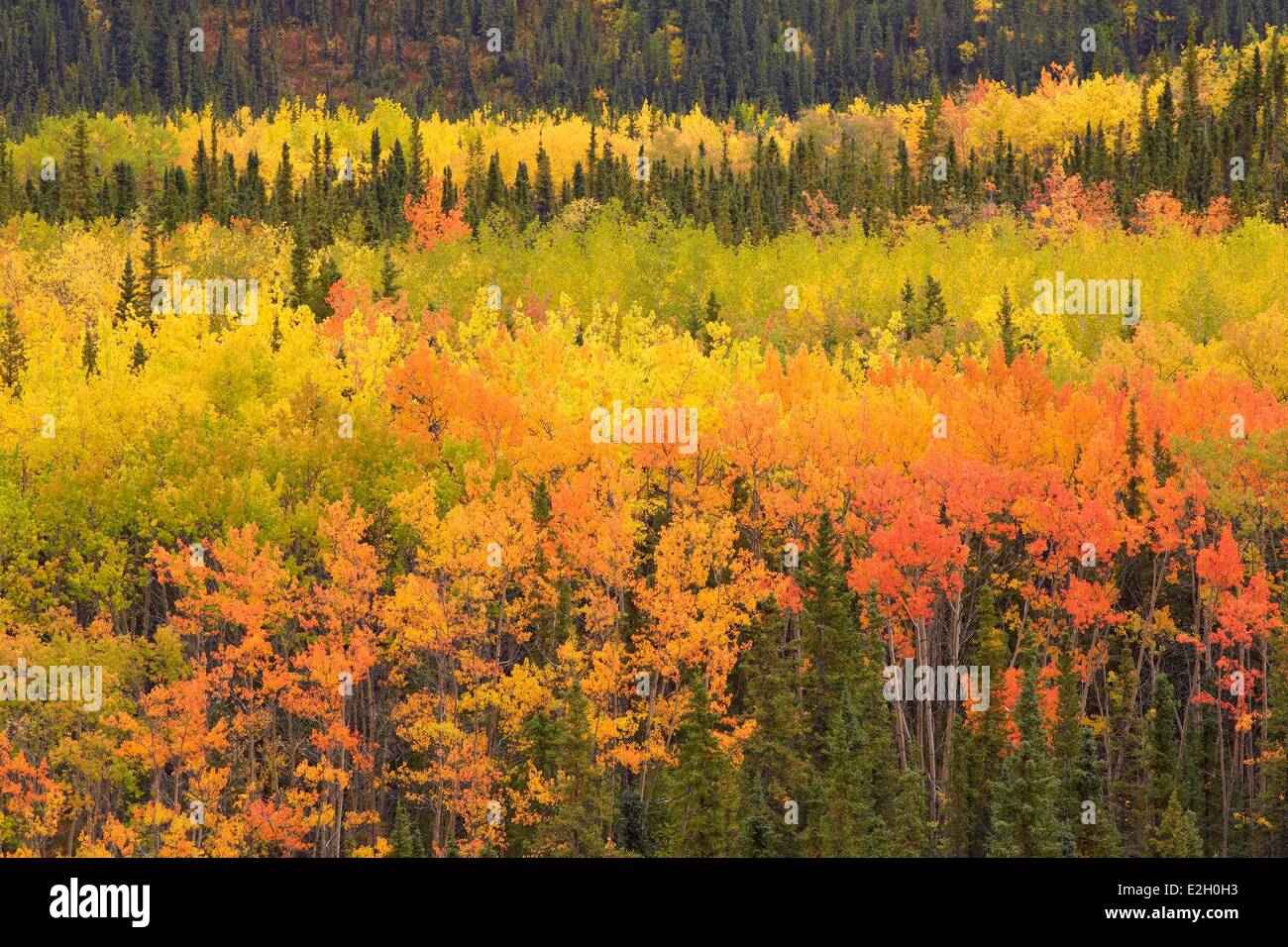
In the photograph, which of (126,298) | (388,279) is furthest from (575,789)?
(388,279)

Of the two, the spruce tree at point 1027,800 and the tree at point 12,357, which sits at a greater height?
the tree at point 12,357

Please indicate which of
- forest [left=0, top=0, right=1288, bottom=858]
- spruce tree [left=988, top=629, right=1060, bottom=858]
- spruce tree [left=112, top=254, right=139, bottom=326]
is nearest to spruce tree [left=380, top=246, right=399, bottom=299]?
spruce tree [left=112, top=254, right=139, bottom=326]

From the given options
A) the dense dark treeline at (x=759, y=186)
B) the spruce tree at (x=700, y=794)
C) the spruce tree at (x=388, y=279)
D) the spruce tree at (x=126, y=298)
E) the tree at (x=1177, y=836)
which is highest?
the dense dark treeline at (x=759, y=186)

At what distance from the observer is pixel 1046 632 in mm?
71188

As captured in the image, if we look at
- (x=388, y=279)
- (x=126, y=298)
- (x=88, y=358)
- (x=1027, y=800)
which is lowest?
(x=1027, y=800)

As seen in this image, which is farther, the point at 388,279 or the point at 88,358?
the point at 388,279

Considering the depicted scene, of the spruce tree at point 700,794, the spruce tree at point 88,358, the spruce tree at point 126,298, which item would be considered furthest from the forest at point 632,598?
the spruce tree at point 126,298

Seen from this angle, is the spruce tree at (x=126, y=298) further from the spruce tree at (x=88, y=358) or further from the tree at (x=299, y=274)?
the spruce tree at (x=88, y=358)

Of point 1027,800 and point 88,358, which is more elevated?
point 88,358

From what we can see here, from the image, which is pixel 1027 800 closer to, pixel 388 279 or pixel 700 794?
pixel 700 794

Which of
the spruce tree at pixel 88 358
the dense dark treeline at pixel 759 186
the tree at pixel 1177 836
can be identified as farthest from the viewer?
the dense dark treeline at pixel 759 186

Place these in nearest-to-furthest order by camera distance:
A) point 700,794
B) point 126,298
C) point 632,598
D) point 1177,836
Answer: point 1177,836 → point 700,794 → point 632,598 → point 126,298

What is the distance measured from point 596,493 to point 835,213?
369 ft
